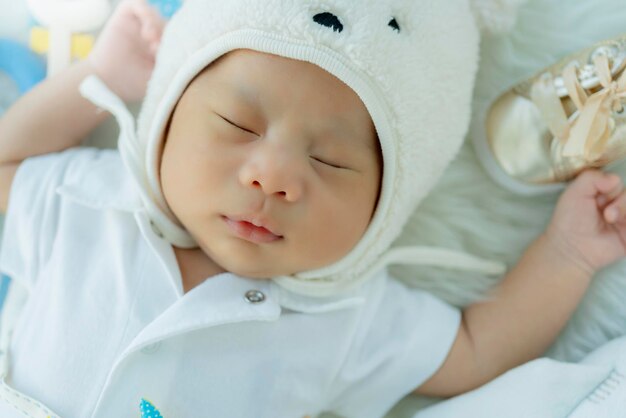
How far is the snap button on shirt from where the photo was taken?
122 cm

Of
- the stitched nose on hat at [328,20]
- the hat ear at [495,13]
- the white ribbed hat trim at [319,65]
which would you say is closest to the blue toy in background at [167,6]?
the white ribbed hat trim at [319,65]

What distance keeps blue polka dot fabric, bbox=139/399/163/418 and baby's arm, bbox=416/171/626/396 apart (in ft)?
1.52

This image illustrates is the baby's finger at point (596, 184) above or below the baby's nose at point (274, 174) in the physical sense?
above

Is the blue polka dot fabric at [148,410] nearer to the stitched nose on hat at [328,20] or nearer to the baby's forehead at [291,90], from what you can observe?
the baby's forehead at [291,90]

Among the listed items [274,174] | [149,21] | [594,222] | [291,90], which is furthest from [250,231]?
[594,222]

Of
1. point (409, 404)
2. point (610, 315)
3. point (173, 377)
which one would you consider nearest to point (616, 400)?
point (610, 315)

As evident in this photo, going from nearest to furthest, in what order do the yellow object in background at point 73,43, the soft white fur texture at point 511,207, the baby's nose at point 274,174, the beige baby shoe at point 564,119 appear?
the baby's nose at point 274,174 < the beige baby shoe at point 564,119 < the soft white fur texture at point 511,207 < the yellow object in background at point 73,43

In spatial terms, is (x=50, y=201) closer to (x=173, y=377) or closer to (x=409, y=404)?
(x=173, y=377)

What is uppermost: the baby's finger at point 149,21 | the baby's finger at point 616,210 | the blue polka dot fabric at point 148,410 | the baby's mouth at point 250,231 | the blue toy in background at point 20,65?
the baby's finger at point 616,210

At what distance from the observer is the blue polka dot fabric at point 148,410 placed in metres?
1.10

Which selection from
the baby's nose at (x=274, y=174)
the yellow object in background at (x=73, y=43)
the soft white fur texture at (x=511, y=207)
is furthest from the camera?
the yellow object in background at (x=73, y=43)

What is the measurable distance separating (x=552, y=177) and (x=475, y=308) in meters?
0.26

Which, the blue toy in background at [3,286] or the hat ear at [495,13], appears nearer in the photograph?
the hat ear at [495,13]

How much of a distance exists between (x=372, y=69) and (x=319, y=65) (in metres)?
0.08
